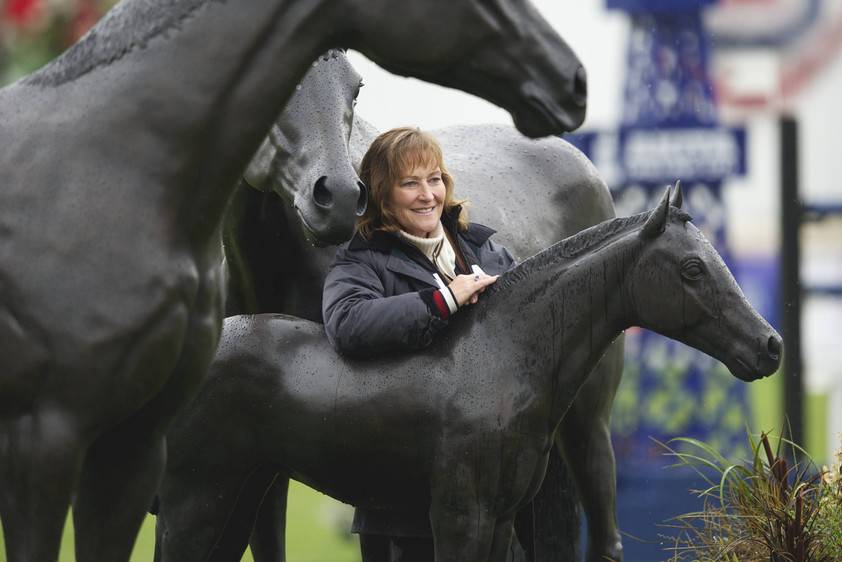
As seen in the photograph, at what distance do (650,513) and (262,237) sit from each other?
4.83 meters

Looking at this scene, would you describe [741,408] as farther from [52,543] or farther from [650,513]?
[52,543]

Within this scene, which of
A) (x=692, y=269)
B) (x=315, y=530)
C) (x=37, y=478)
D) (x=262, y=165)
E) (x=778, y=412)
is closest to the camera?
(x=37, y=478)

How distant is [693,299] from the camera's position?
3197 mm

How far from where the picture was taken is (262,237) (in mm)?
3650

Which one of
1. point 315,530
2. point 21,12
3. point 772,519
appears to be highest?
point 21,12

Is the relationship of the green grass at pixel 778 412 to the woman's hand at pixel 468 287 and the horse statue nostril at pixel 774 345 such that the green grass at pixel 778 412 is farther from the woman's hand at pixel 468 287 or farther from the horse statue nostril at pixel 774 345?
the woman's hand at pixel 468 287

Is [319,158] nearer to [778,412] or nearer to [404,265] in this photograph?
[404,265]

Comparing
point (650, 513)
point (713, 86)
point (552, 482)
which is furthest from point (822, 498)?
point (713, 86)

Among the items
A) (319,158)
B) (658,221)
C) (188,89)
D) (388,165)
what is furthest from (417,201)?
(188,89)

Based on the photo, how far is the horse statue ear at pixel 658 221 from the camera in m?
3.19

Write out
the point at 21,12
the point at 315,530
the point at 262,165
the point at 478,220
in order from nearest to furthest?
the point at 262,165, the point at 478,220, the point at 21,12, the point at 315,530

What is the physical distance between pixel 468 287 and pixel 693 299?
0.49 meters

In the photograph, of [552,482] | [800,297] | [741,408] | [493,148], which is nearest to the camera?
[552,482]

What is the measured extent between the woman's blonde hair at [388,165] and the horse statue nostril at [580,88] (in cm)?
125
